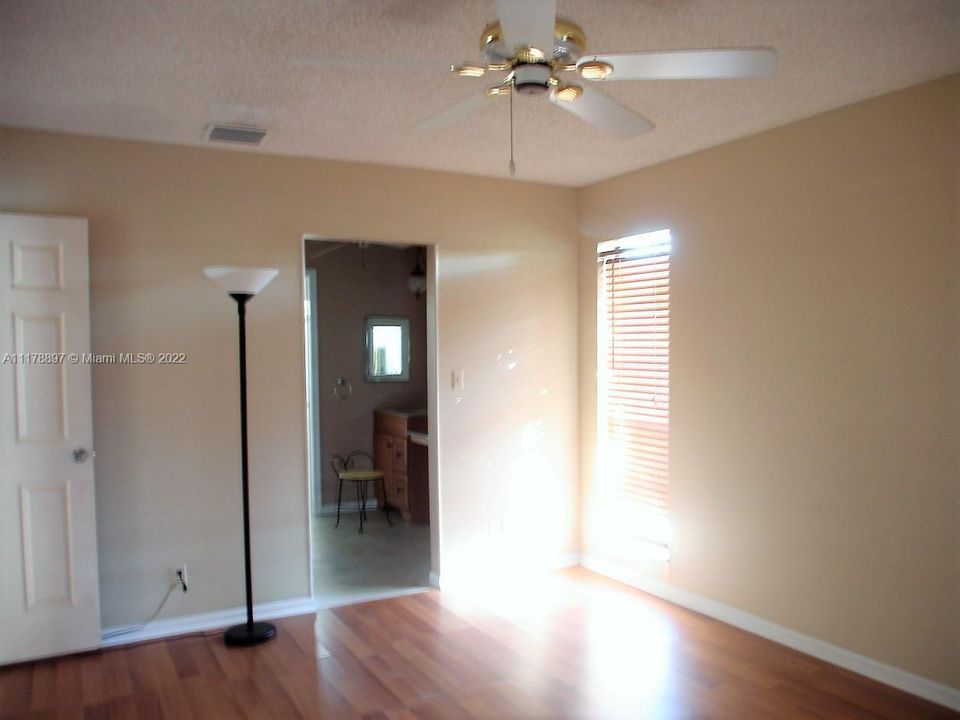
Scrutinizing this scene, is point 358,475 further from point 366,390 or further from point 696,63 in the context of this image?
point 696,63

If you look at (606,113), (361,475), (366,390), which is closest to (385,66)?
(606,113)

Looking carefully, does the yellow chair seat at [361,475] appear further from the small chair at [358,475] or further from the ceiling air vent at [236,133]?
the ceiling air vent at [236,133]

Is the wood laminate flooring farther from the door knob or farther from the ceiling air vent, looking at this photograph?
the ceiling air vent

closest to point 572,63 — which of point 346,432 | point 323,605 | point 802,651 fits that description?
point 802,651

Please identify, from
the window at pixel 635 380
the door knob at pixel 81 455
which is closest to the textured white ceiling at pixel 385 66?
the window at pixel 635 380

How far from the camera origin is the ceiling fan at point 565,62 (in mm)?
1761

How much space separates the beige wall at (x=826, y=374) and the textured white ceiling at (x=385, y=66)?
266mm

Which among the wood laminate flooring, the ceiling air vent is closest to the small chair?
the wood laminate flooring

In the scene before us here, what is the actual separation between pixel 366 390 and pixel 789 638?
4101mm

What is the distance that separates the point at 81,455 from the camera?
11.3ft

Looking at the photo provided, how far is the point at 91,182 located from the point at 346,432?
3.37 meters

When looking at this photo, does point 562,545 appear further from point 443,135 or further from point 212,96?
point 212,96

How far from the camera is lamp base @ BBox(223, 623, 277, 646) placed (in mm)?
3572

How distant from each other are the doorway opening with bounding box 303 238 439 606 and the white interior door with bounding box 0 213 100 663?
90.1 inches
